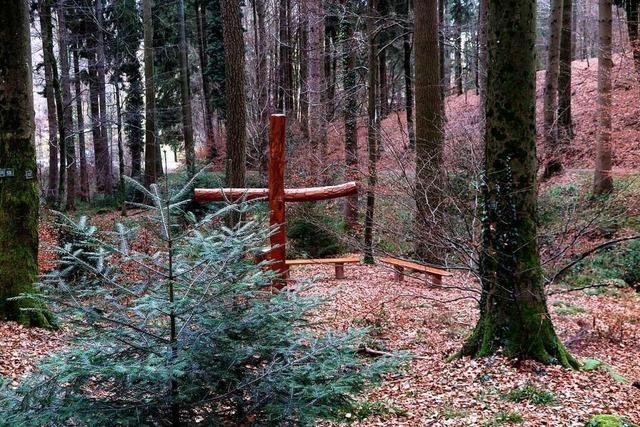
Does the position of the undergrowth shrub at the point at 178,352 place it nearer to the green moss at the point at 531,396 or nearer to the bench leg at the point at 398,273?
the green moss at the point at 531,396

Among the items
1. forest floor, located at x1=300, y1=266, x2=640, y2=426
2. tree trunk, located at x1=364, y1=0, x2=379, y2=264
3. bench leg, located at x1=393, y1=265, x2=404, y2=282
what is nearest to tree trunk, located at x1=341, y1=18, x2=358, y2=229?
tree trunk, located at x1=364, y1=0, x2=379, y2=264

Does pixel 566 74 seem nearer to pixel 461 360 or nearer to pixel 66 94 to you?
pixel 461 360

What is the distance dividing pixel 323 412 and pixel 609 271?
384 inches

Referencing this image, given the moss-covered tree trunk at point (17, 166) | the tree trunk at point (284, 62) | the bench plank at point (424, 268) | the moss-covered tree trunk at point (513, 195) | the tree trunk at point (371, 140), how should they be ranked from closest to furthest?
the moss-covered tree trunk at point (513, 195) → the moss-covered tree trunk at point (17, 166) → the bench plank at point (424, 268) → the tree trunk at point (371, 140) → the tree trunk at point (284, 62)

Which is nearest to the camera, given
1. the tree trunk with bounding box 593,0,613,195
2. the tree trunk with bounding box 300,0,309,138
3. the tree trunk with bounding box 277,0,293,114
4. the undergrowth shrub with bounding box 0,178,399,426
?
the undergrowth shrub with bounding box 0,178,399,426

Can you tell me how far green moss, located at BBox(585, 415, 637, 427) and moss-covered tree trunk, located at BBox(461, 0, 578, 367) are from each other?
1116 millimetres

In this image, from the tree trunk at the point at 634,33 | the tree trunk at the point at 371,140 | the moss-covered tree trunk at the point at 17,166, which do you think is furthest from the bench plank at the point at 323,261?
the tree trunk at the point at 634,33

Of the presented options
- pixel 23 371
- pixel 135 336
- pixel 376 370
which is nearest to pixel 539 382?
pixel 376 370

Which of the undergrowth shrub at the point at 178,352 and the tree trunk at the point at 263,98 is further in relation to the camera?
the tree trunk at the point at 263,98

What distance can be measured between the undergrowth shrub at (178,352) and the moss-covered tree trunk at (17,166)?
4.08m

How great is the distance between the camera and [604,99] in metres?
12.8

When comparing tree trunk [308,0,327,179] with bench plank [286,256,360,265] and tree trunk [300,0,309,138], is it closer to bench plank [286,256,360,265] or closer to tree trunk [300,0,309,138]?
tree trunk [300,0,309,138]

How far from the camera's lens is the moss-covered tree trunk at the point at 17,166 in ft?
21.0

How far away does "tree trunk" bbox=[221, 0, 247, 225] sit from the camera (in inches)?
356
